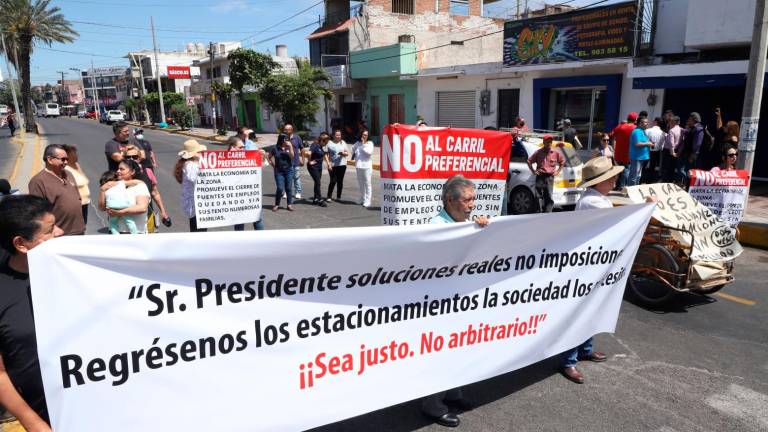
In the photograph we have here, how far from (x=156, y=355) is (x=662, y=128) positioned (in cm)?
1299

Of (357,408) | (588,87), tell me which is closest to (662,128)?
(588,87)

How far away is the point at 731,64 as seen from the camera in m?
11.7

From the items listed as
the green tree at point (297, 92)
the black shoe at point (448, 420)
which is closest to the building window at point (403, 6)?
the green tree at point (297, 92)

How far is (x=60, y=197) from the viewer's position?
4805mm

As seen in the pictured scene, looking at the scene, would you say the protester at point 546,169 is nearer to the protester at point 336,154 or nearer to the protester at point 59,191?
the protester at point 336,154

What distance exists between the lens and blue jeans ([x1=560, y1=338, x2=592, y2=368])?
388 cm

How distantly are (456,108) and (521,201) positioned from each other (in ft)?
44.7

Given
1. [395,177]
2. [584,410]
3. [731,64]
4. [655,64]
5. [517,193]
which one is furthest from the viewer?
[655,64]

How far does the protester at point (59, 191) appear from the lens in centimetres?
475

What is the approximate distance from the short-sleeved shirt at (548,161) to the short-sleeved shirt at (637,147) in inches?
118

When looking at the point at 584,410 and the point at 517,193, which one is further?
the point at 517,193

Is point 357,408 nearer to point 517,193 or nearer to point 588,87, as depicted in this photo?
point 517,193

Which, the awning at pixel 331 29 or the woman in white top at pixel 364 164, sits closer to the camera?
the woman in white top at pixel 364 164

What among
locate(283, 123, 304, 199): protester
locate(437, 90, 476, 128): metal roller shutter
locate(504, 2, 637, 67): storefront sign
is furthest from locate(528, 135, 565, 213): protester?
locate(437, 90, 476, 128): metal roller shutter
